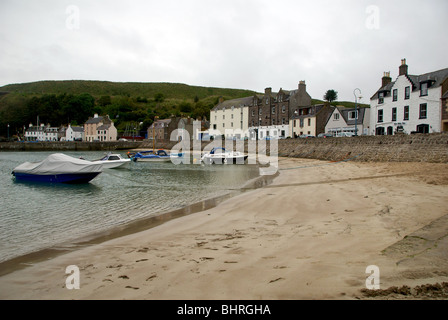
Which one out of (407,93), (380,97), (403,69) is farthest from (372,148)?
(403,69)

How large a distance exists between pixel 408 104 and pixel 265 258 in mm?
42313

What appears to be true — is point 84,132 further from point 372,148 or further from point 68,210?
point 68,210

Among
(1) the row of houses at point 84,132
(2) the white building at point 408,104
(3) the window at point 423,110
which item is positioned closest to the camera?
(2) the white building at point 408,104

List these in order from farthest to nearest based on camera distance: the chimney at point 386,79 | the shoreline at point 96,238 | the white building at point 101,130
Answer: the white building at point 101,130
the chimney at point 386,79
the shoreline at point 96,238

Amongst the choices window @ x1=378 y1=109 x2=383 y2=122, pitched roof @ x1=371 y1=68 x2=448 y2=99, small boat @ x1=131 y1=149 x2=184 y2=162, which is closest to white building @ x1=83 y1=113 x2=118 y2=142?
small boat @ x1=131 y1=149 x2=184 y2=162

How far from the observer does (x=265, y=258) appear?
227 inches

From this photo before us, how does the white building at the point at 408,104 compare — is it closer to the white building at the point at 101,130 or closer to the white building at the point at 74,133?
the white building at the point at 101,130

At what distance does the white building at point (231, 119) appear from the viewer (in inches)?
3034

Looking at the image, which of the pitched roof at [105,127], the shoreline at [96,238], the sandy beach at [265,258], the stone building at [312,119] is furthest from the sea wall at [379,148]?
the pitched roof at [105,127]

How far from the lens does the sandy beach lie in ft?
14.1

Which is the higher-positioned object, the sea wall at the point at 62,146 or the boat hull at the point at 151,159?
the sea wall at the point at 62,146
